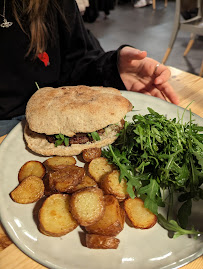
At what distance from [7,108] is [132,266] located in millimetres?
1363

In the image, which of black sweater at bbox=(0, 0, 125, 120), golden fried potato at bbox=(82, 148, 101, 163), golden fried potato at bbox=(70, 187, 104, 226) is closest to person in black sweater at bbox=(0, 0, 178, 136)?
black sweater at bbox=(0, 0, 125, 120)

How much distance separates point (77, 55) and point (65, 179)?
1239 millimetres

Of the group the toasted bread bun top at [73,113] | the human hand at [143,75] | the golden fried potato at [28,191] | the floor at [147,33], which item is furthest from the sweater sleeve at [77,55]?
the floor at [147,33]

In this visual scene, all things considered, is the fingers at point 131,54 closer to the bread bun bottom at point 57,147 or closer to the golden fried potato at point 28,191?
the bread bun bottom at point 57,147

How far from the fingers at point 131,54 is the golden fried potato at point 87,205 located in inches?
34.4

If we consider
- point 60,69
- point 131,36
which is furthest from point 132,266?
point 131,36

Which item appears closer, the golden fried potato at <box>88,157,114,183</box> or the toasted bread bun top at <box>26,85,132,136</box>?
the golden fried potato at <box>88,157,114,183</box>

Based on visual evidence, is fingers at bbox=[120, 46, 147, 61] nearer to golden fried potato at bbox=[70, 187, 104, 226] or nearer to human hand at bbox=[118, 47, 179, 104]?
human hand at bbox=[118, 47, 179, 104]

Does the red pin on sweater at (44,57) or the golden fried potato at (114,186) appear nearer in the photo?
the golden fried potato at (114,186)

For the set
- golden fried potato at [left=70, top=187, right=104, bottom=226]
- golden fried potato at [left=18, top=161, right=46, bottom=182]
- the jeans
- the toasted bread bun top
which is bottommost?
the jeans

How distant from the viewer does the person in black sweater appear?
5.50ft

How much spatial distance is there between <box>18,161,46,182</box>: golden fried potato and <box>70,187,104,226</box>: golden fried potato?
0.85 feet

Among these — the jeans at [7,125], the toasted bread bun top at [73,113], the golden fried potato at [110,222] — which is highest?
the toasted bread bun top at [73,113]

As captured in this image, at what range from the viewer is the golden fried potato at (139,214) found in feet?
3.39
